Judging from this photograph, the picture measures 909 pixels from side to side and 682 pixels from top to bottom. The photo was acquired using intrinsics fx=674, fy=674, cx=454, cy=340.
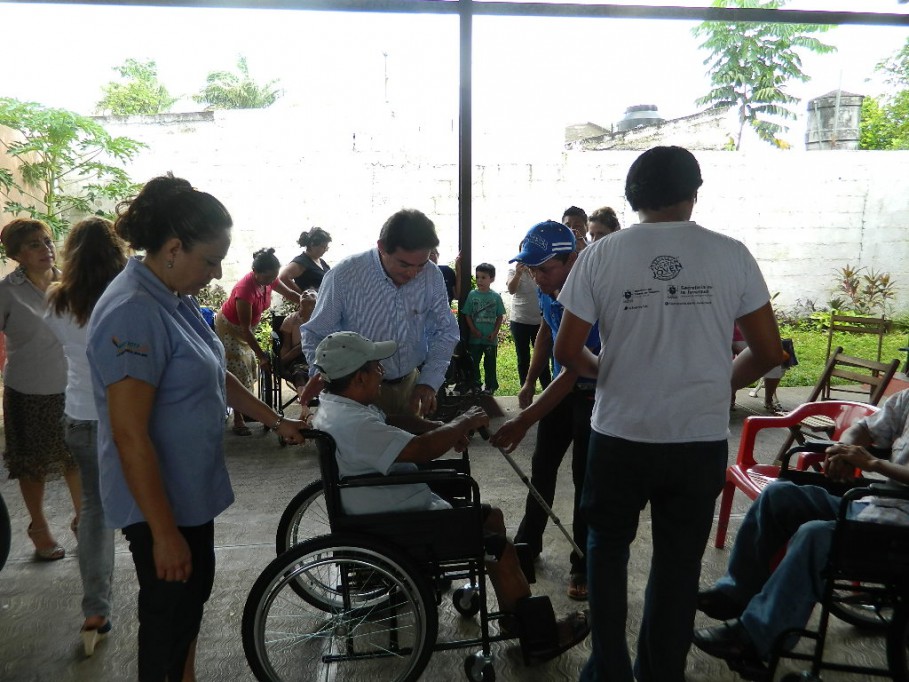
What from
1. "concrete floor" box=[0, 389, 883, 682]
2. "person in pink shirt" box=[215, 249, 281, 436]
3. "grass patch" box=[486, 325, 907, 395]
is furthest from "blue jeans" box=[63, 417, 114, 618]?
"grass patch" box=[486, 325, 907, 395]

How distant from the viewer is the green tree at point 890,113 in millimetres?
20484

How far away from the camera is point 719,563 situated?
3076 mm

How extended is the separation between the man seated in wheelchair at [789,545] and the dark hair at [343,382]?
1.46 meters

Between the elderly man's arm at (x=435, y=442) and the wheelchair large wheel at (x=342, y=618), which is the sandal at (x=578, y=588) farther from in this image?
the elderly man's arm at (x=435, y=442)

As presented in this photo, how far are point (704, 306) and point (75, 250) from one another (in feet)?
6.80

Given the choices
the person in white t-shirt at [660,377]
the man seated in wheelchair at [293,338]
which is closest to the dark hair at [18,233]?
the man seated in wheelchair at [293,338]

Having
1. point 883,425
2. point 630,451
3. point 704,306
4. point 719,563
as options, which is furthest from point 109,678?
point 883,425

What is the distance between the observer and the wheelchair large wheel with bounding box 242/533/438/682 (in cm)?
203

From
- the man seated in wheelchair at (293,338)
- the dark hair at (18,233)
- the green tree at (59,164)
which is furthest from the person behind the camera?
the green tree at (59,164)

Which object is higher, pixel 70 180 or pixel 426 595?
pixel 70 180

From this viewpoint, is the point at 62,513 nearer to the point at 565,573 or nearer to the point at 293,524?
the point at 293,524

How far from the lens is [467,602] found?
2.60m

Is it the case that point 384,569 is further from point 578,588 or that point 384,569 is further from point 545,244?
point 545,244

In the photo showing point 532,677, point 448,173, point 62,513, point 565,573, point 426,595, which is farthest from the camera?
point 448,173
